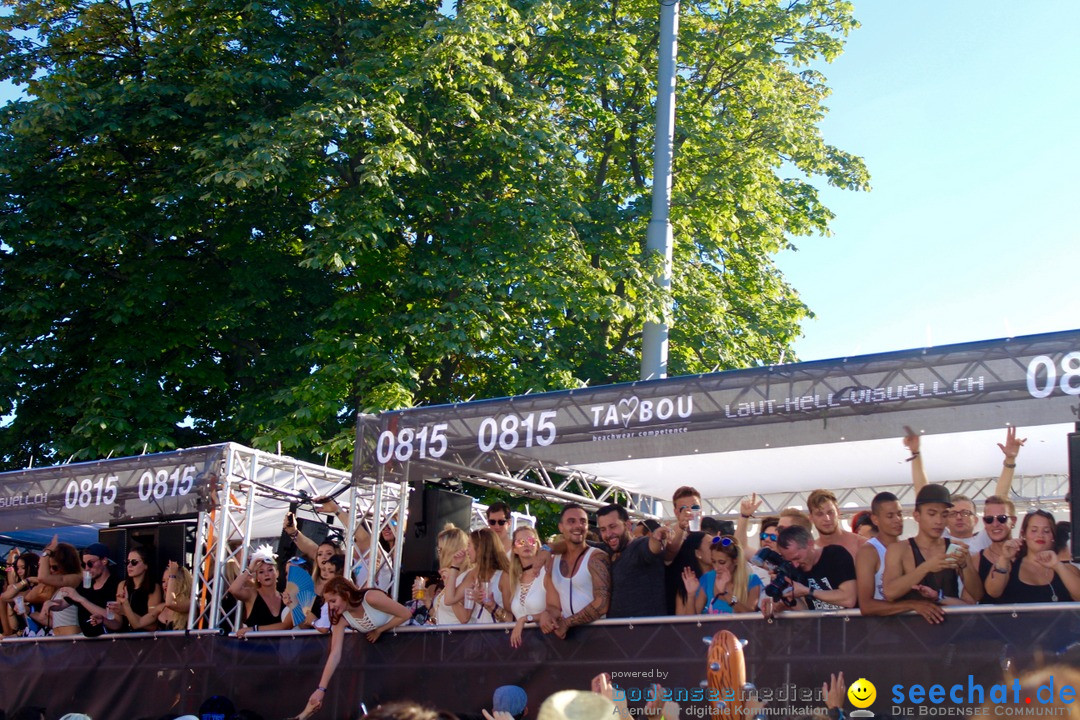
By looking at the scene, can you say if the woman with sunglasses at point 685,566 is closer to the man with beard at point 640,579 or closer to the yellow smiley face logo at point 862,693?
the man with beard at point 640,579

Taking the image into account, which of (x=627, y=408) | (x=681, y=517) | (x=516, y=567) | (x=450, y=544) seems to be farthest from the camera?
(x=450, y=544)

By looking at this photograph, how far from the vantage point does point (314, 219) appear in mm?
15617

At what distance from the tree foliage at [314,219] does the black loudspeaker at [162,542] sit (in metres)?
3.19

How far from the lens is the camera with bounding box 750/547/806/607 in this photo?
7.01m

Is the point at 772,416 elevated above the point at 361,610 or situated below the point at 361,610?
above

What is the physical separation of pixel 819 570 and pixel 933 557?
771 millimetres

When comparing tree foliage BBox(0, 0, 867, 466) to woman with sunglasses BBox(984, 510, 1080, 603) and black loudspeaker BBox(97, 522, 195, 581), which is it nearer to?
black loudspeaker BBox(97, 522, 195, 581)

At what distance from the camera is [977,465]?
39.4 ft

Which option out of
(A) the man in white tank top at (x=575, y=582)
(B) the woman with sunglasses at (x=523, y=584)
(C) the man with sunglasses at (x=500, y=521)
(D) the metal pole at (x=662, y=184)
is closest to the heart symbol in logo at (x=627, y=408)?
(A) the man in white tank top at (x=575, y=582)

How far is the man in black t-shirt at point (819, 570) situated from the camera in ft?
22.7

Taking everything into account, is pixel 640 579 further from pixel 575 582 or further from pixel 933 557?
pixel 933 557

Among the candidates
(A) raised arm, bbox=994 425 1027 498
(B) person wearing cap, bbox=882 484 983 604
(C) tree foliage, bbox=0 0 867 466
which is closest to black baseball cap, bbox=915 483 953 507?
(B) person wearing cap, bbox=882 484 983 604

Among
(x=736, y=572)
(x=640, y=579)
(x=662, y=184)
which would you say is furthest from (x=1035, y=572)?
(x=662, y=184)

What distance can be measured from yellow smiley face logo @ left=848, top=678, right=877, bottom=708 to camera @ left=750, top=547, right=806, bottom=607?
66cm
